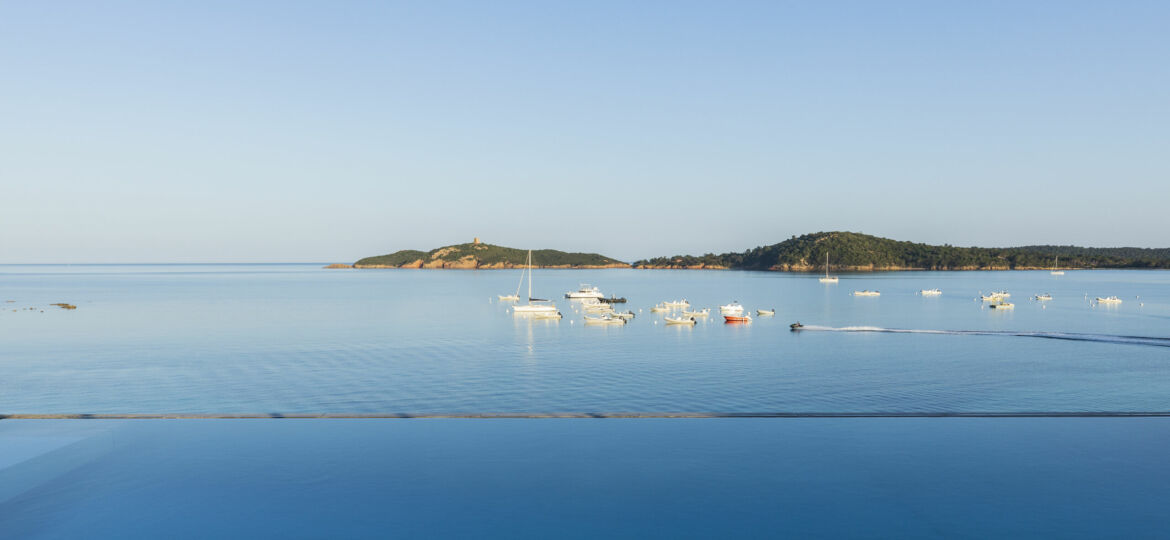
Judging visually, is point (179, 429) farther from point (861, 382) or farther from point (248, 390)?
point (861, 382)

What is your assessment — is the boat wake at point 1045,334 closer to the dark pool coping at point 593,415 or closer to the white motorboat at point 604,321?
the white motorboat at point 604,321

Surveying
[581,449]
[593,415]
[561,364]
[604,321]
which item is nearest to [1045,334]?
[604,321]

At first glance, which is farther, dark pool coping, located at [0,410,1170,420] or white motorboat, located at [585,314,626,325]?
white motorboat, located at [585,314,626,325]

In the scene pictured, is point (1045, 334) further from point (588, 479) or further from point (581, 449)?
point (588, 479)

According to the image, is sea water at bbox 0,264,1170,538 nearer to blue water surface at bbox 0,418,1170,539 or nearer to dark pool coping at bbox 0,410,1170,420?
blue water surface at bbox 0,418,1170,539

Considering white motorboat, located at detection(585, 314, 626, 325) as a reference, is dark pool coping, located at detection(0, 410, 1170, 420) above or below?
above

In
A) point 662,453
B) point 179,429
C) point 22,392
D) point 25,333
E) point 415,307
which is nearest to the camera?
point 662,453

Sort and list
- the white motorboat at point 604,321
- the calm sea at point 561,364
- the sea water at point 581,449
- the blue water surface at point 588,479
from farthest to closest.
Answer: the white motorboat at point 604,321 < the calm sea at point 561,364 < the sea water at point 581,449 < the blue water surface at point 588,479

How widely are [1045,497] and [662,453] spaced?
1008 cm

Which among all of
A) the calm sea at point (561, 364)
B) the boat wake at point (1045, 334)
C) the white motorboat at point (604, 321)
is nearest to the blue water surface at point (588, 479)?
the calm sea at point (561, 364)

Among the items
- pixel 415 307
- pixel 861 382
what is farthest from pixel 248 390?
pixel 415 307

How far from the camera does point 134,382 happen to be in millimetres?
36469

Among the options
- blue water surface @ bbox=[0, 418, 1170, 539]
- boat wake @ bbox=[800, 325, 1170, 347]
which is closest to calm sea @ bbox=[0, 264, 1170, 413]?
boat wake @ bbox=[800, 325, 1170, 347]

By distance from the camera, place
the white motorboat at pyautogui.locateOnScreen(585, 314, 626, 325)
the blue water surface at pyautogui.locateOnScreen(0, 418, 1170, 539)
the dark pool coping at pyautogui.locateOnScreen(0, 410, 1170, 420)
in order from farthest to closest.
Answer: the white motorboat at pyautogui.locateOnScreen(585, 314, 626, 325)
the dark pool coping at pyautogui.locateOnScreen(0, 410, 1170, 420)
the blue water surface at pyautogui.locateOnScreen(0, 418, 1170, 539)
